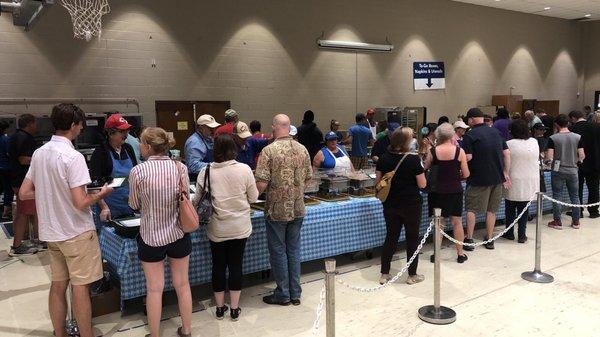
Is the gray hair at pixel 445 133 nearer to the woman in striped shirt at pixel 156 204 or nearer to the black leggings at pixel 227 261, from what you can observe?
the black leggings at pixel 227 261

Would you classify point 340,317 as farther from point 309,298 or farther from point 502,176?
point 502,176

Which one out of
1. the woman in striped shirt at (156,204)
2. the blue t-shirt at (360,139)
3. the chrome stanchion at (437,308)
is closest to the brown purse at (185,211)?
the woman in striped shirt at (156,204)

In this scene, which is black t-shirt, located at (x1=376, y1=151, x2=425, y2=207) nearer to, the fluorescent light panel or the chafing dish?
the chafing dish

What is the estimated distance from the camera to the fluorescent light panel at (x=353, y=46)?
9.80 metres

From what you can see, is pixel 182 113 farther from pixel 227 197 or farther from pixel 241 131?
pixel 227 197

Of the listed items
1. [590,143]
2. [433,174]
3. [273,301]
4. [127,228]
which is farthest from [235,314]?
[590,143]

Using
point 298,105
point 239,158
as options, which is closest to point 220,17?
point 298,105

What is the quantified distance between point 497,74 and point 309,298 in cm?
1131

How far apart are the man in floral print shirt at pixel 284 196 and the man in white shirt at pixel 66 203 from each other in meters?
1.15

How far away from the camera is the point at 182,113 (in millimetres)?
8336

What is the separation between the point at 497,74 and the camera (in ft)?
42.9

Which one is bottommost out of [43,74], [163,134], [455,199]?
[455,199]

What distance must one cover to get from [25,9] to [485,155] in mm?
5090

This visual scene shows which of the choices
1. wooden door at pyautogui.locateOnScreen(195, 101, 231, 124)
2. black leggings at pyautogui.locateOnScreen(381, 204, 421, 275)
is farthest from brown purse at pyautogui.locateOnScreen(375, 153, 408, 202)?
wooden door at pyautogui.locateOnScreen(195, 101, 231, 124)
